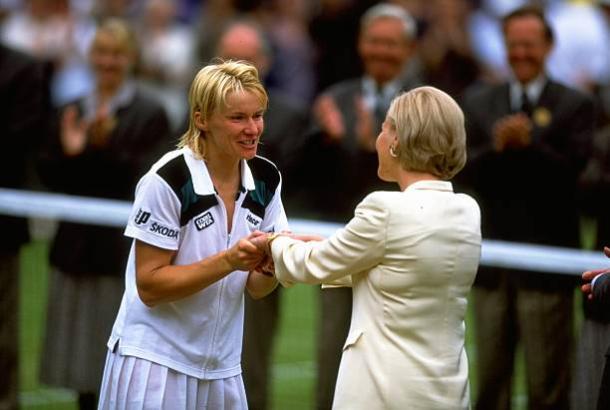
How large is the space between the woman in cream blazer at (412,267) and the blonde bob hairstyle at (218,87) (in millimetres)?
582

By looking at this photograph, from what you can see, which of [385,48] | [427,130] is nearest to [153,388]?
[427,130]

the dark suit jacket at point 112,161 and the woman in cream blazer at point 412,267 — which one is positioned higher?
the dark suit jacket at point 112,161

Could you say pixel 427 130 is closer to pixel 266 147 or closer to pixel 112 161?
pixel 266 147

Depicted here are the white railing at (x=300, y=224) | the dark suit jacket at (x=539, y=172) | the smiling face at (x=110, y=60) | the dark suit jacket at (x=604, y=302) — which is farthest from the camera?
the smiling face at (x=110, y=60)

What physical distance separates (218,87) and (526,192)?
10.6 ft

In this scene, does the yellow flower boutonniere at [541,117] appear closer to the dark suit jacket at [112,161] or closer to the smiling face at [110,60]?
the dark suit jacket at [112,161]

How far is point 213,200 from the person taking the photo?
5.32 metres

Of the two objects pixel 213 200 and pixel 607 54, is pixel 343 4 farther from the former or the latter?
pixel 213 200

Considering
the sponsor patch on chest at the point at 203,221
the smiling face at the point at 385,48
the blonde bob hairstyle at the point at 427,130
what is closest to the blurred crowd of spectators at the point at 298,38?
the smiling face at the point at 385,48

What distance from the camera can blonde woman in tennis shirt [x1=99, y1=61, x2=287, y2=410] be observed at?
17.2 ft

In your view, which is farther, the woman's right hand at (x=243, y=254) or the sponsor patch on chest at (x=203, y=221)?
the sponsor patch on chest at (x=203, y=221)

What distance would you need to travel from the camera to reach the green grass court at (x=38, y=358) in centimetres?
864

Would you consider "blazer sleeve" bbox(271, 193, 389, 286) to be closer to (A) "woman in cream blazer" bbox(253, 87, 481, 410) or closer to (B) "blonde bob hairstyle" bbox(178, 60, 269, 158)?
(A) "woman in cream blazer" bbox(253, 87, 481, 410)

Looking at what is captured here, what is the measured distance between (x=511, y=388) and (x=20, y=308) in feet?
10.5
